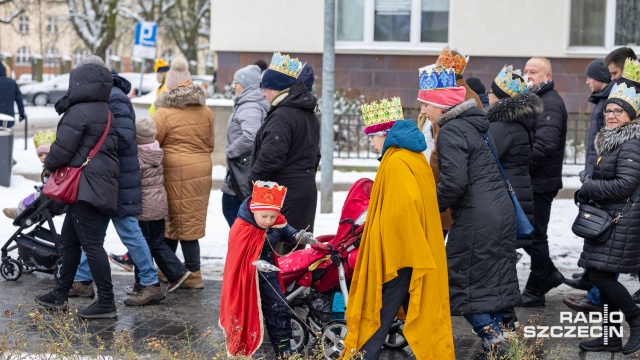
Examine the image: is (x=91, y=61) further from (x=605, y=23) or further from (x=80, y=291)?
(x=605, y=23)

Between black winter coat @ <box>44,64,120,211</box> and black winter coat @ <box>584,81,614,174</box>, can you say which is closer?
black winter coat @ <box>44,64,120,211</box>

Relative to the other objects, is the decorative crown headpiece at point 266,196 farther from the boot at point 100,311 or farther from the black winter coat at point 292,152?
the boot at point 100,311

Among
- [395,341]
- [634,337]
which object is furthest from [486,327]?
[634,337]

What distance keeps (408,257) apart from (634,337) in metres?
2.00

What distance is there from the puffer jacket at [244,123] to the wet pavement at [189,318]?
3.37 ft

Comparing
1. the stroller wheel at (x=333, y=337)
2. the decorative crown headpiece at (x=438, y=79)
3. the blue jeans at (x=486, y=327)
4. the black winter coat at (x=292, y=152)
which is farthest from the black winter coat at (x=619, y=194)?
the black winter coat at (x=292, y=152)

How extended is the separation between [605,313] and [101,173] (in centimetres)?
378

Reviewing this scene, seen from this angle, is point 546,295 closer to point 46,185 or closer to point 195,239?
point 195,239

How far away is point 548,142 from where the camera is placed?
25.6 feet

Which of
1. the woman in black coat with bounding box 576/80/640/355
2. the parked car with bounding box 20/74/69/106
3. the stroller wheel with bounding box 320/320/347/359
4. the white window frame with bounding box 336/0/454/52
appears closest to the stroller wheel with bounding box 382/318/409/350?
the stroller wheel with bounding box 320/320/347/359

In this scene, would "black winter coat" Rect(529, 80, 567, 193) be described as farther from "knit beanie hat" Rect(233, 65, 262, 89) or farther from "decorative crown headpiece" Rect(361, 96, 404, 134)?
"knit beanie hat" Rect(233, 65, 262, 89)

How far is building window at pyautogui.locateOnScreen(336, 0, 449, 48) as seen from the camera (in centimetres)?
1772

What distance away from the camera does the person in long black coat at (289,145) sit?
6.98 meters

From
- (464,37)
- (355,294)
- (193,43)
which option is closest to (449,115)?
(355,294)
